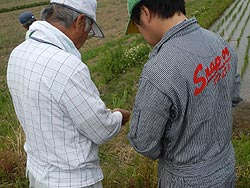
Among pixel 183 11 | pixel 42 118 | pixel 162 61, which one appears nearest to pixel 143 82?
pixel 162 61

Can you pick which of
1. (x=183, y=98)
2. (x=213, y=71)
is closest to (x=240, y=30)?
(x=213, y=71)

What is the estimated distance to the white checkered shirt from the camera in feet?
5.40

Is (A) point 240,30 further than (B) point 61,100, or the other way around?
(A) point 240,30

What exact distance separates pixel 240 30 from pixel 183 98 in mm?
9250

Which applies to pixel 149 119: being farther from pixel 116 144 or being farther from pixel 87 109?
pixel 116 144

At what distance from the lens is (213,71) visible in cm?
155

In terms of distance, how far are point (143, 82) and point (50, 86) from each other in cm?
46

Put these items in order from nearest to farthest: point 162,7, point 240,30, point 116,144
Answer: point 162,7
point 116,144
point 240,30

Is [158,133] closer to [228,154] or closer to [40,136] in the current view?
[228,154]

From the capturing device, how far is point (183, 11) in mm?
1571

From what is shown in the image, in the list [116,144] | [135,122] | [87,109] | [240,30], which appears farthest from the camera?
[240,30]

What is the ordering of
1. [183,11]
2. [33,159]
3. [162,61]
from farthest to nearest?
[33,159] < [183,11] < [162,61]

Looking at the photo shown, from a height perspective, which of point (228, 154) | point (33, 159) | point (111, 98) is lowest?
point (111, 98)

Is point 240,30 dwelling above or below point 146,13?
below
